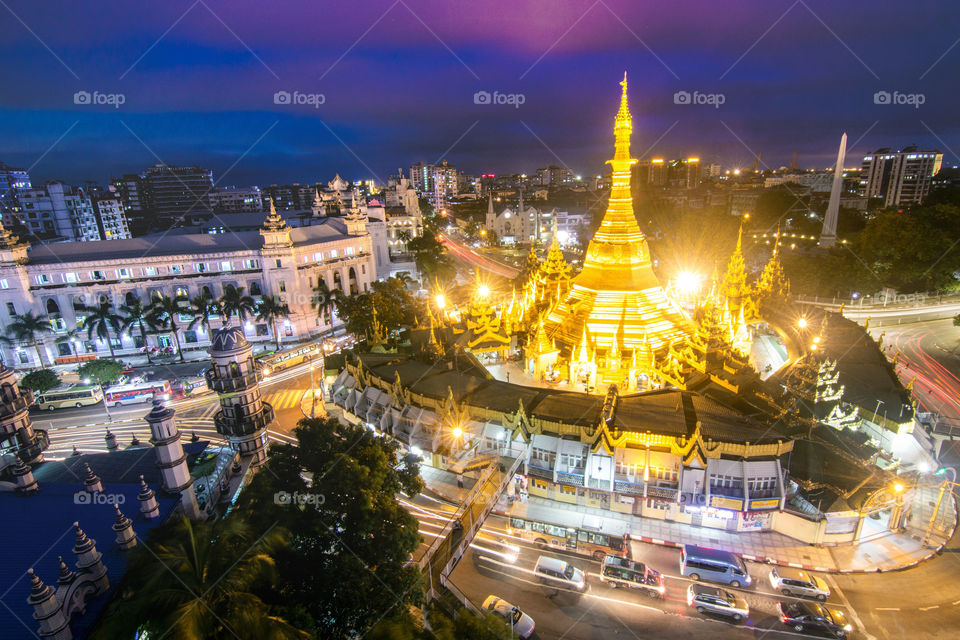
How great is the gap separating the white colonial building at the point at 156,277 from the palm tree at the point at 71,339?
137 mm

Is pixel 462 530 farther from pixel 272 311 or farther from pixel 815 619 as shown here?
pixel 272 311

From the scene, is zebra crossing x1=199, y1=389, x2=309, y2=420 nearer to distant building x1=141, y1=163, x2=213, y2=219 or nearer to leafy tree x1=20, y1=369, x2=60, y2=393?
leafy tree x1=20, y1=369, x2=60, y2=393

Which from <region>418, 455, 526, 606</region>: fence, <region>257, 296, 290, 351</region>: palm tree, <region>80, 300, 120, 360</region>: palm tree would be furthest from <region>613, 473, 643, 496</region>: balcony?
<region>80, 300, 120, 360</region>: palm tree

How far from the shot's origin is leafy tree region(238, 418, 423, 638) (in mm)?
14367

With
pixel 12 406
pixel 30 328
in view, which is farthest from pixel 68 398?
pixel 12 406

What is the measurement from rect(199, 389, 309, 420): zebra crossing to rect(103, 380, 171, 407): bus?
14.8 feet

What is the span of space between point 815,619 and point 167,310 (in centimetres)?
5548

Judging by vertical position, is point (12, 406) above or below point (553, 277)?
Answer: below

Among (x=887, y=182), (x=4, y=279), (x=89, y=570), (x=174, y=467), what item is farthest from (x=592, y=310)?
(x=887, y=182)

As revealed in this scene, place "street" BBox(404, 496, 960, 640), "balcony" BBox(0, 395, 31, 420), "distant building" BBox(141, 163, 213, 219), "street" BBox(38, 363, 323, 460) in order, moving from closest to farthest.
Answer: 1. "street" BBox(404, 496, 960, 640)
2. "balcony" BBox(0, 395, 31, 420)
3. "street" BBox(38, 363, 323, 460)
4. "distant building" BBox(141, 163, 213, 219)

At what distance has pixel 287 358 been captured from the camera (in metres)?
48.2

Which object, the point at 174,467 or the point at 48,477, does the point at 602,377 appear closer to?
the point at 174,467

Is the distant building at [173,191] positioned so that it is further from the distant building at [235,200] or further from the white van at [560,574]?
the white van at [560,574]

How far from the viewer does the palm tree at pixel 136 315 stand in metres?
48.2
